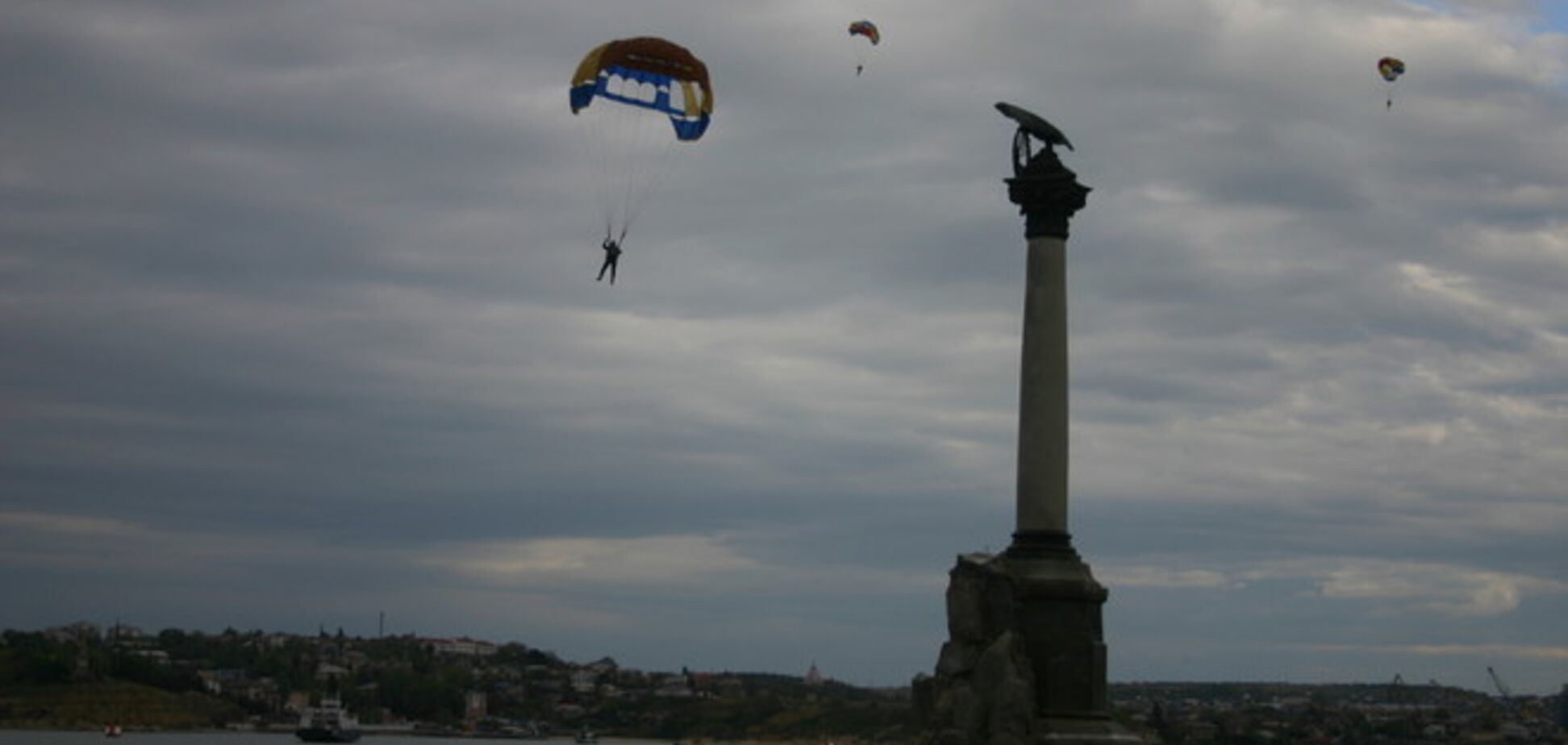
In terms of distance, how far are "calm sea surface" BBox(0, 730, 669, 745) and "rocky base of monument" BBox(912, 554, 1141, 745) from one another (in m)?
126

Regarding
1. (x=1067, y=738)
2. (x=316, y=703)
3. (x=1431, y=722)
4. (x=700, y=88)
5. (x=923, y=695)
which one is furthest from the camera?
(x=316, y=703)

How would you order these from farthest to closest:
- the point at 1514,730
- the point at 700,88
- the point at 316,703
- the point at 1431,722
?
the point at 316,703 < the point at 1431,722 < the point at 1514,730 < the point at 700,88

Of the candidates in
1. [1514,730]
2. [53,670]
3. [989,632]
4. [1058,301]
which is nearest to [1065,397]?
[1058,301]

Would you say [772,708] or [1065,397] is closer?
[1065,397]

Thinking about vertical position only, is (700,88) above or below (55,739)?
above

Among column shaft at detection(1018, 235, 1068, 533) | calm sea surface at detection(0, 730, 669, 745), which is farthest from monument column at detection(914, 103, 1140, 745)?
calm sea surface at detection(0, 730, 669, 745)

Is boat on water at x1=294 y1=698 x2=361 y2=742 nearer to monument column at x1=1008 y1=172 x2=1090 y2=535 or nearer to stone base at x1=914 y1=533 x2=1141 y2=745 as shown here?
stone base at x1=914 y1=533 x2=1141 y2=745

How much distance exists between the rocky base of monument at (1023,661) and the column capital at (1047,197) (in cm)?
470

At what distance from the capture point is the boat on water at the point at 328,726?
14475cm

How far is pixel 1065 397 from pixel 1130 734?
4.72m

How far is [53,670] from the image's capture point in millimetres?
191375

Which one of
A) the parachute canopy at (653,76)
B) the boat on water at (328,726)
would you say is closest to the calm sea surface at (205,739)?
the boat on water at (328,726)

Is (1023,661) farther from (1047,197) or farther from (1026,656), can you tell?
(1047,197)

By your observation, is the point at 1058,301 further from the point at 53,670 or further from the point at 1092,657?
the point at 53,670
